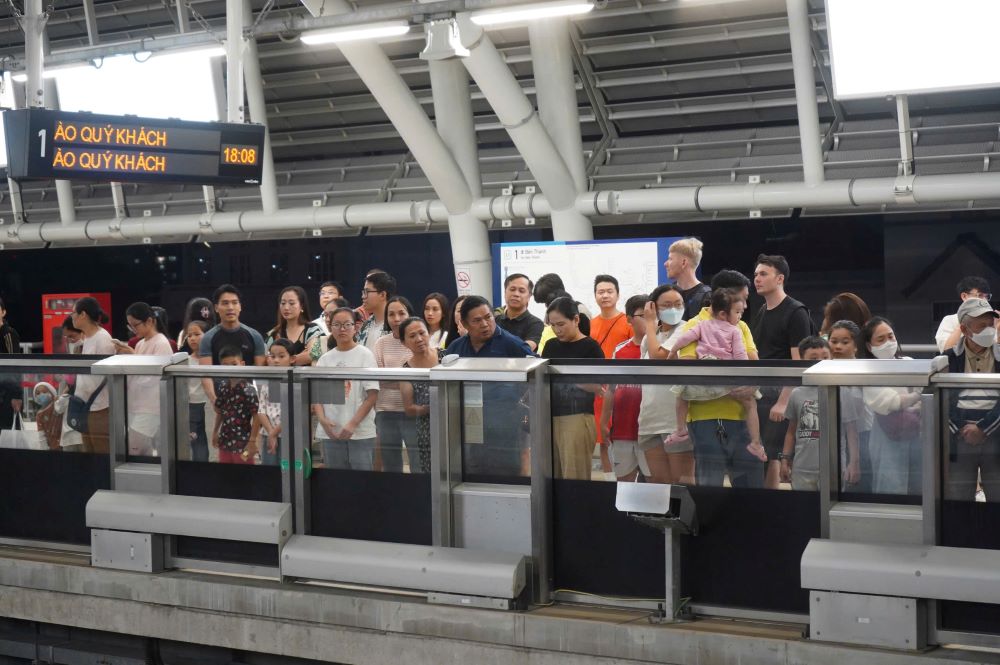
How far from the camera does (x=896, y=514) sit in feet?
16.6

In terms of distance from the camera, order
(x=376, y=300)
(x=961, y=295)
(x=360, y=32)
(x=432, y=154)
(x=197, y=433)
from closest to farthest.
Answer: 1. (x=197, y=433)
2. (x=376, y=300)
3. (x=961, y=295)
4. (x=360, y=32)
5. (x=432, y=154)

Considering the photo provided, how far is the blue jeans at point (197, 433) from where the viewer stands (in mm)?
6918

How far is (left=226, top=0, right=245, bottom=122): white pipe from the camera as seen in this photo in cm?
1128

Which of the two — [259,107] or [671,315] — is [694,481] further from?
[259,107]

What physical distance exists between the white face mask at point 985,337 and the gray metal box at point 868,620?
2.22m

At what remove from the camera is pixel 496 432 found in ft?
19.7

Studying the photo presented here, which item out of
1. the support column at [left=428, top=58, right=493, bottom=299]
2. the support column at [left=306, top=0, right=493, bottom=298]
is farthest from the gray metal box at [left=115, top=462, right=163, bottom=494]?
the support column at [left=428, top=58, right=493, bottom=299]

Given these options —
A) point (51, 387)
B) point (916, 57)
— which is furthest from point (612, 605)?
point (916, 57)

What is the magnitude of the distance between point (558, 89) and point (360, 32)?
2.83m

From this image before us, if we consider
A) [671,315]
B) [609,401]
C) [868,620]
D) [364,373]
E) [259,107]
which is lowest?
[868,620]

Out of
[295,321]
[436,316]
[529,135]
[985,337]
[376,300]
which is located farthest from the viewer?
[529,135]

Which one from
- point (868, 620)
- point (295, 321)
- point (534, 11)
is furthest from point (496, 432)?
point (534, 11)

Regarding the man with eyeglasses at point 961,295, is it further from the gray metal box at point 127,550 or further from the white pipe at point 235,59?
the white pipe at point 235,59

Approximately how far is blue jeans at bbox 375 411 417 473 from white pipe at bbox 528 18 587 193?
7.21 meters
